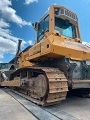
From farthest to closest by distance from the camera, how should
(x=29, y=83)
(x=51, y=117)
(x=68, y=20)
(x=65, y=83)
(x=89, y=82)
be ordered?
(x=68, y=20) → (x=29, y=83) → (x=89, y=82) → (x=65, y=83) → (x=51, y=117)

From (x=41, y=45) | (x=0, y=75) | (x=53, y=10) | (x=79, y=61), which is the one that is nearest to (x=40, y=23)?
(x=53, y=10)

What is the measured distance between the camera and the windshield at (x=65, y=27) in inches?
246

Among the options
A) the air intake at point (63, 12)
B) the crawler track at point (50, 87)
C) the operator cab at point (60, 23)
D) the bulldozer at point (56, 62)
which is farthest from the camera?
the air intake at point (63, 12)

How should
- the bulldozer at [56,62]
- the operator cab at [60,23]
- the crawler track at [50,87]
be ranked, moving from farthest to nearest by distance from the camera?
1. the operator cab at [60,23]
2. the bulldozer at [56,62]
3. the crawler track at [50,87]

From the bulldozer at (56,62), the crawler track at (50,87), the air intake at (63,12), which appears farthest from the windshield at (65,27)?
the crawler track at (50,87)

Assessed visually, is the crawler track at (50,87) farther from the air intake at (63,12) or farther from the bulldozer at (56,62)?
the air intake at (63,12)

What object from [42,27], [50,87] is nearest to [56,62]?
[50,87]

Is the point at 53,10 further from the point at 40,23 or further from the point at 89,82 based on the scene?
the point at 89,82

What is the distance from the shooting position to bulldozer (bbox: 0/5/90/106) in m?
4.87

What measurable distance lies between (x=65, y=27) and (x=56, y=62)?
56.6 inches

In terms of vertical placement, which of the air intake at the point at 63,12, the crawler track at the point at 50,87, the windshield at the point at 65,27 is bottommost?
the crawler track at the point at 50,87

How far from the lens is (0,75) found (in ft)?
31.9

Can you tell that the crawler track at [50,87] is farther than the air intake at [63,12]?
No

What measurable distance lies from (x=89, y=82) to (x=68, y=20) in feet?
7.71
